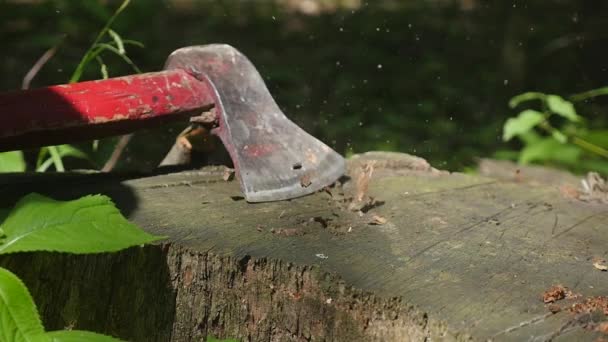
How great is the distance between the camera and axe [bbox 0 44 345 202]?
197 cm

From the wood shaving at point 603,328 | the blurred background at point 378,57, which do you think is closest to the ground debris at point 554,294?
the wood shaving at point 603,328

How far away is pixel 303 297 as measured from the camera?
5.58ft

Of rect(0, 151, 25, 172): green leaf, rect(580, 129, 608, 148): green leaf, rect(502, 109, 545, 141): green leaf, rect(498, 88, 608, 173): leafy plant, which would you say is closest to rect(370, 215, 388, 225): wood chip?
rect(0, 151, 25, 172): green leaf

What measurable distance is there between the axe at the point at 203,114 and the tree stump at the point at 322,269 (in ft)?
0.26

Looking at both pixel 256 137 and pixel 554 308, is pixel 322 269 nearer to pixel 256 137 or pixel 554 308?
pixel 554 308

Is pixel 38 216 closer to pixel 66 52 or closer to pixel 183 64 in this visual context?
pixel 183 64

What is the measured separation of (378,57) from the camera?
7.81 meters

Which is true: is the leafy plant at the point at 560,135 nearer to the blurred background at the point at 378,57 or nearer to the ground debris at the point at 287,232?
the blurred background at the point at 378,57

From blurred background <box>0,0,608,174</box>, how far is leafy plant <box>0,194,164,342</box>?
9.74ft

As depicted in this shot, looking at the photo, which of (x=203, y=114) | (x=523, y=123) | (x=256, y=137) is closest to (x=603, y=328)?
(x=256, y=137)

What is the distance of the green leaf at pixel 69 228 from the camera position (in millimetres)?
1585

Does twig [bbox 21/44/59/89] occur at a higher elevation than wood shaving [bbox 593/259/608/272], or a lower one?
lower

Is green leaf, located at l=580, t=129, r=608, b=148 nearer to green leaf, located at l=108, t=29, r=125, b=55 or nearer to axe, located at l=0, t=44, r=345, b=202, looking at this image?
axe, located at l=0, t=44, r=345, b=202

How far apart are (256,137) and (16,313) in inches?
36.4
